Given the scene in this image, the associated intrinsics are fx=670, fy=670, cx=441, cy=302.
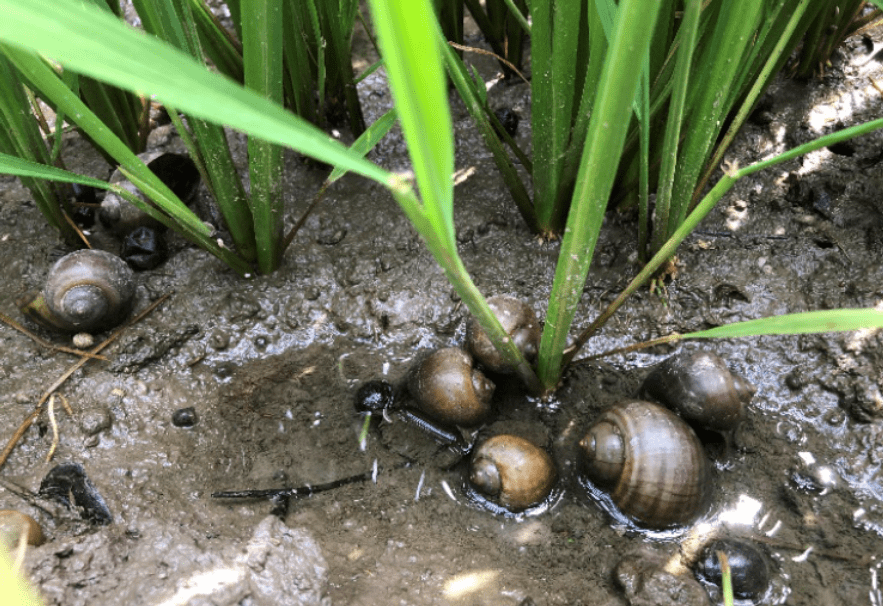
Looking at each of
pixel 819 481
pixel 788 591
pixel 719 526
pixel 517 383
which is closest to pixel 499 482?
pixel 517 383

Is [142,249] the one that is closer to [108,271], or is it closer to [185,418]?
[108,271]

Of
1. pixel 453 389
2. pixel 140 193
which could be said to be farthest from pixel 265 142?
pixel 453 389

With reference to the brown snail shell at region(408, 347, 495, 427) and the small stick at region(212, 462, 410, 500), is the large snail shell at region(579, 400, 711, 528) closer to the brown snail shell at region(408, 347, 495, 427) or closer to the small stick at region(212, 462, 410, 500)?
the brown snail shell at region(408, 347, 495, 427)

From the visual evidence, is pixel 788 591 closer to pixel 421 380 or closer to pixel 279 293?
pixel 421 380

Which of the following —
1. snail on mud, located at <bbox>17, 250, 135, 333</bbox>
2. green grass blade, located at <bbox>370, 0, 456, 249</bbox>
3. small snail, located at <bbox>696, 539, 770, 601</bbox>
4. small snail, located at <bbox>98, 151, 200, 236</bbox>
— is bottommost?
small snail, located at <bbox>696, 539, 770, 601</bbox>

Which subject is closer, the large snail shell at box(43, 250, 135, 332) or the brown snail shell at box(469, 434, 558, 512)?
the brown snail shell at box(469, 434, 558, 512)

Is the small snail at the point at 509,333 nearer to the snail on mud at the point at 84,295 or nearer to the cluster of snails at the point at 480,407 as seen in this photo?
the cluster of snails at the point at 480,407

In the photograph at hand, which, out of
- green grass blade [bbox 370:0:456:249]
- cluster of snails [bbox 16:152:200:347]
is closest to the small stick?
cluster of snails [bbox 16:152:200:347]

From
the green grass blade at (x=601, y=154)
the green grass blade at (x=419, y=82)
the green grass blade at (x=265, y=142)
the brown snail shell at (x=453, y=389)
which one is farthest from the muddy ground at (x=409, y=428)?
the green grass blade at (x=419, y=82)
